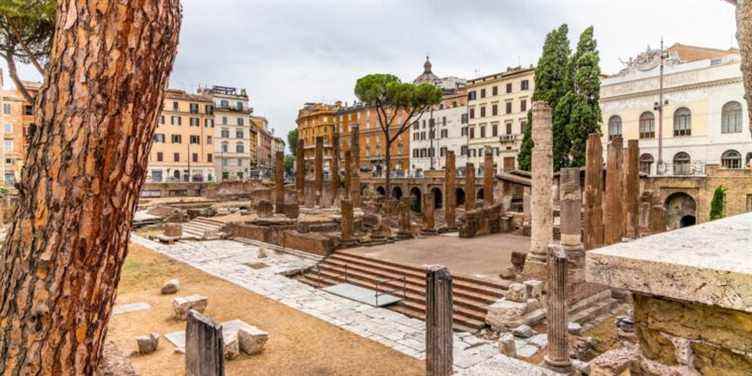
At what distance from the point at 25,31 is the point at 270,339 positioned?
16791mm

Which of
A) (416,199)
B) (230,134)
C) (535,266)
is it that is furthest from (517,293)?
(230,134)

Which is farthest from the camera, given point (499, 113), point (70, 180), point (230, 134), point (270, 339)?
point (230, 134)

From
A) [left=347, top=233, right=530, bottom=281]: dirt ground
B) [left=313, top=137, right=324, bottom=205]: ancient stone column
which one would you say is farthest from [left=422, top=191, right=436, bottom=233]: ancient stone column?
[left=313, top=137, right=324, bottom=205]: ancient stone column

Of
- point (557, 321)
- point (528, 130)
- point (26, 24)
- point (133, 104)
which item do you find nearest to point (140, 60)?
point (133, 104)

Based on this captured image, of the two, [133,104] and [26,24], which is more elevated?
[26,24]

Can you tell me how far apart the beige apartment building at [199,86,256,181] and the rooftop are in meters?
63.7

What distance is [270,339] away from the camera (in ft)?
28.3

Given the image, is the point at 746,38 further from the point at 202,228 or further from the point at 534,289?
the point at 202,228

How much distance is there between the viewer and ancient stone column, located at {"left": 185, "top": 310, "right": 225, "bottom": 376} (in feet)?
15.9

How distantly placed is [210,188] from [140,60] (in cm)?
4978

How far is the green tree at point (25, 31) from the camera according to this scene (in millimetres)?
15969

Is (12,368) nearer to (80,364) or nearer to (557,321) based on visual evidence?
(80,364)

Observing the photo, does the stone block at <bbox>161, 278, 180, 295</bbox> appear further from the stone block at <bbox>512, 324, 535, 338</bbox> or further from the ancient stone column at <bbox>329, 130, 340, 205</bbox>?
the ancient stone column at <bbox>329, 130, 340, 205</bbox>

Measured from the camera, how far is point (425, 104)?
130 ft
